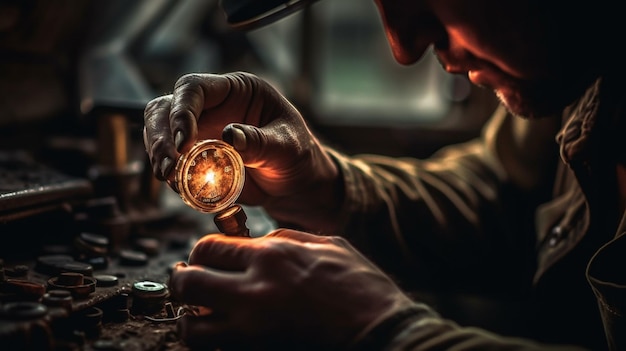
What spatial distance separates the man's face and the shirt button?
0.41 metres

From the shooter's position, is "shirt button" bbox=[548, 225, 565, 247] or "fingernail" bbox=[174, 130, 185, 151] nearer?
"fingernail" bbox=[174, 130, 185, 151]

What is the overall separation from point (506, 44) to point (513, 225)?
1.01 m

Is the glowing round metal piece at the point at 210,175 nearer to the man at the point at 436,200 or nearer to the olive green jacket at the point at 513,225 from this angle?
the man at the point at 436,200

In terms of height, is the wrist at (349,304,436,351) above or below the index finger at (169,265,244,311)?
below

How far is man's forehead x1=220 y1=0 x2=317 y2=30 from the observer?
151 centimetres

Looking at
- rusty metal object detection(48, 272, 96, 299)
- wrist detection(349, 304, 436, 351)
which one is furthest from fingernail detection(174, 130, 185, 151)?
wrist detection(349, 304, 436, 351)

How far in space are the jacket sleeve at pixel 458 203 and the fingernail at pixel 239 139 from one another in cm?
57

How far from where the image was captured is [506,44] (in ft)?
4.83

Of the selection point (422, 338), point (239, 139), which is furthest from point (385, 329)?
point (239, 139)

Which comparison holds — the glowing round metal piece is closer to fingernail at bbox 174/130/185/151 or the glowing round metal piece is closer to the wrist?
fingernail at bbox 174/130/185/151

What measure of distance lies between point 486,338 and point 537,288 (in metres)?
0.81

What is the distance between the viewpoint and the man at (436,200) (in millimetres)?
1185

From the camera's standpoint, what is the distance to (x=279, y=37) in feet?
14.0

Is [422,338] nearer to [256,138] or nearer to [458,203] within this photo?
[256,138]
